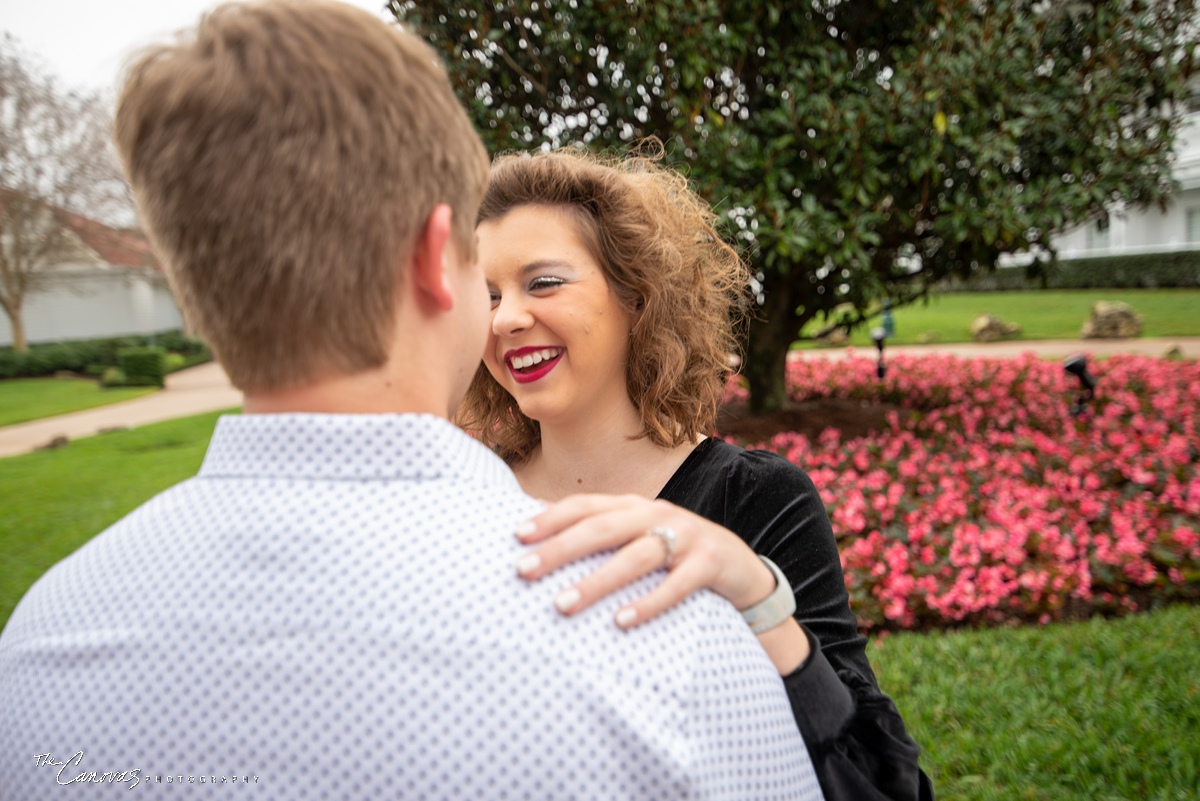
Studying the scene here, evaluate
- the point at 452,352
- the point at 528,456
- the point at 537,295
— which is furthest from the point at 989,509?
the point at 452,352

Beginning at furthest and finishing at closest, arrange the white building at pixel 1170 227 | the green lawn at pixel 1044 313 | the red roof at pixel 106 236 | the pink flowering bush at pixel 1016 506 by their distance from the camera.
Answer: the red roof at pixel 106 236 → the white building at pixel 1170 227 → the green lawn at pixel 1044 313 → the pink flowering bush at pixel 1016 506

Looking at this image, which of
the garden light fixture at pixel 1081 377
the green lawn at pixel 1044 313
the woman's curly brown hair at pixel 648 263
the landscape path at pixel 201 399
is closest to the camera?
the woman's curly brown hair at pixel 648 263

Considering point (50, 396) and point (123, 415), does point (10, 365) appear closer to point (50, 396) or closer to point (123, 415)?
point (50, 396)

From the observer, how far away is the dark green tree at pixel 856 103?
19.0 ft

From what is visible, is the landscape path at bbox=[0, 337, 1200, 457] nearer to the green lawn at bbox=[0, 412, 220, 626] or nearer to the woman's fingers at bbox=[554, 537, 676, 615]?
the green lawn at bbox=[0, 412, 220, 626]

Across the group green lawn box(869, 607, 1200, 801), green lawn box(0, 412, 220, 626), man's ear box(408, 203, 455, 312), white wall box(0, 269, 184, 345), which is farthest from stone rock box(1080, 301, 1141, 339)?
white wall box(0, 269, 184, 345)

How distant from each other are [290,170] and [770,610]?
2.76 ft

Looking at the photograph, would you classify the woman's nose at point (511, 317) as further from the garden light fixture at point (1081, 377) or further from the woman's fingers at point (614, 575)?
the garden light fixture at point (1081, 377)

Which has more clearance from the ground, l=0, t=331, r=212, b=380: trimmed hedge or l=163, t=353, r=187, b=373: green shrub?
l=0, t=331, r=212, b=380: trimmed hedge

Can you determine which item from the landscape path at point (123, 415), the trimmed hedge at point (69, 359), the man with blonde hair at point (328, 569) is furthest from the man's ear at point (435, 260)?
the trimmed hedge at point (69, 359)

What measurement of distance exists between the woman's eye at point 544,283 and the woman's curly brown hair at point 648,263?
148mm

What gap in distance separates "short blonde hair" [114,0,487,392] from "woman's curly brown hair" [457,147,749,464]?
1345 mm

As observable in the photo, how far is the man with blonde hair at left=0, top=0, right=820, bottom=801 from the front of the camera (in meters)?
0.81

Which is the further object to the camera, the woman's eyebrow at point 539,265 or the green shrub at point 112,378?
the green shrub at point 112,378
